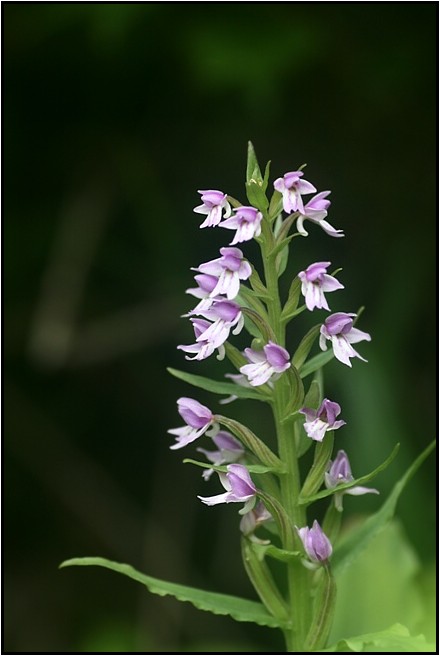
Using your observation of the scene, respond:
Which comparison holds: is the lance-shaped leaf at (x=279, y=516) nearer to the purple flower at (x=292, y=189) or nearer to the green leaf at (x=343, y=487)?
the green leaf at (x=343, y=487)

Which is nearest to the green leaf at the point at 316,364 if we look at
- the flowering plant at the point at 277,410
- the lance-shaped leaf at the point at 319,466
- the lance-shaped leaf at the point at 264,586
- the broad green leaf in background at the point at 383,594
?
the flowering plant at the point at 277,410

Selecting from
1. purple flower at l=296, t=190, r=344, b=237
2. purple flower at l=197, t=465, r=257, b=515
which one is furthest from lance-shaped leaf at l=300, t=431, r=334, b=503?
purple flower at l=296, t=190, r=344, b=237

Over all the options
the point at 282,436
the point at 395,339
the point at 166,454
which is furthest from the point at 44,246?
the point at 282,436

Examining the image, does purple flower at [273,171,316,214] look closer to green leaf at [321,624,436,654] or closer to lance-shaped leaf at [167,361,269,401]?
lance-shaped leaf at [167,361,269,401]

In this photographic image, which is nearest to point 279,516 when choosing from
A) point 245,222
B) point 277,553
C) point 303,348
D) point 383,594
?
point 277,553

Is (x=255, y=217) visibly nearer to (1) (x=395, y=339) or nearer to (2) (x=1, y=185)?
(1) (x=395, y=339)
